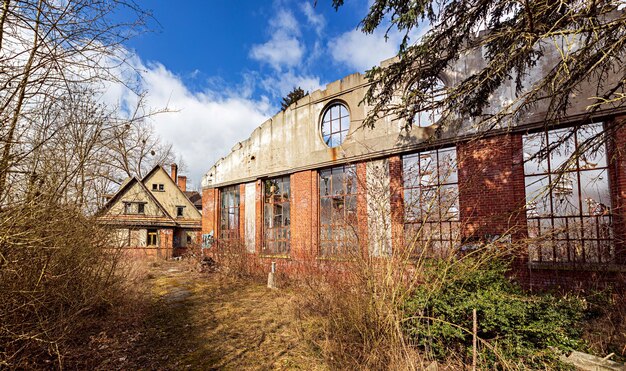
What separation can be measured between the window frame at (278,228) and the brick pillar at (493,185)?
7.15 metres

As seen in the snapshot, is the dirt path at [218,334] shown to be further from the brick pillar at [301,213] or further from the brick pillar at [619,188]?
the brick pillar at [619,188]

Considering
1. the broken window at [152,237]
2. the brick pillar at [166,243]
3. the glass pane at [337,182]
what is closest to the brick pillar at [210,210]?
the glass pane at [337,182]

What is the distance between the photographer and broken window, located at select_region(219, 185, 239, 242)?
1602 centimetres

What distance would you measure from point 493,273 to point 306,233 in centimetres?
729

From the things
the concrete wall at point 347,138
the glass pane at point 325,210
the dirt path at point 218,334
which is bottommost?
the dirt path at point 218,334

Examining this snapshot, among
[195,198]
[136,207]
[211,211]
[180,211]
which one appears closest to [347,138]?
[211,211]

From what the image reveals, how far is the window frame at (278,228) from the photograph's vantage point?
13398mm

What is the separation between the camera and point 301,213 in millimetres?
12570

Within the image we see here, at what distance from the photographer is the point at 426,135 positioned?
31.7ft

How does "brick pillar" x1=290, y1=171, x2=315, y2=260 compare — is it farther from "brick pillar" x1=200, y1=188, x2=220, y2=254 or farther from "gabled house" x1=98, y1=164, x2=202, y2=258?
"gabled house" x1=98, y1=164, x2=202, y2=258

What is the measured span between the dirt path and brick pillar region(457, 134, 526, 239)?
215 inches

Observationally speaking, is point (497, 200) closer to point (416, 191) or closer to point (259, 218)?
point (416, 191)

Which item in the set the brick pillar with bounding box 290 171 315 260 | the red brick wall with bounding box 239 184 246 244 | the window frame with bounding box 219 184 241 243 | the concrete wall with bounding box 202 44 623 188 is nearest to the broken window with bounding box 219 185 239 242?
the window frame with bounding box 219 184 241 243

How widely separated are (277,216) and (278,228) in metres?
0.55
